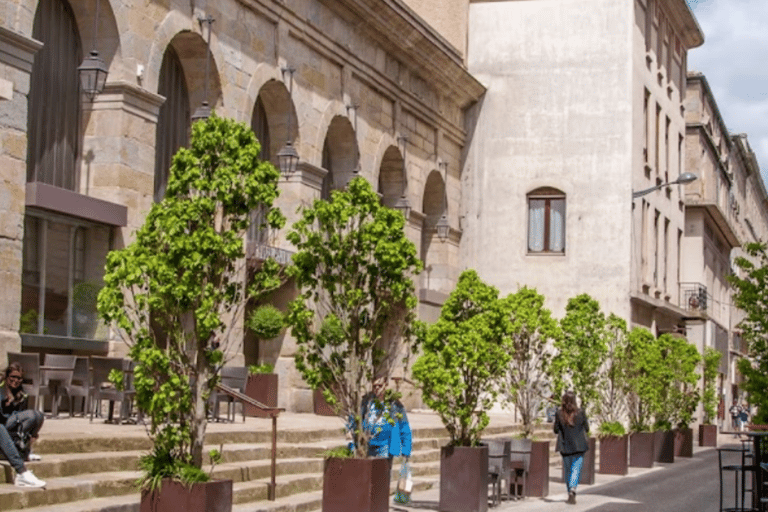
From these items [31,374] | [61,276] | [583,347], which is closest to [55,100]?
[61,276]

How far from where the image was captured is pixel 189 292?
1155 cm

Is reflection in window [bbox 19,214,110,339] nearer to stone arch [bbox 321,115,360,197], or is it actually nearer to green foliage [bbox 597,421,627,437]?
stone arch [bbox 321,115,360,197]

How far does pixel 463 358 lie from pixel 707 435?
88.7 ft

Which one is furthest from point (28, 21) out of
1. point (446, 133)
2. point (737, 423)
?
point (737, 423)

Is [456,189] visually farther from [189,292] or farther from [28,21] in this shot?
[189,292]

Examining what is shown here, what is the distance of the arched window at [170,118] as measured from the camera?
21.9 meters

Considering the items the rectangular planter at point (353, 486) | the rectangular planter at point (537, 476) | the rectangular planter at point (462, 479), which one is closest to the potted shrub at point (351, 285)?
the rectangular planter at point (353, 486)

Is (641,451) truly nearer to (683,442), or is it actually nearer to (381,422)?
(683,442)

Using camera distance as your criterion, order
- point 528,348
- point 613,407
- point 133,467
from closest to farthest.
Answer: point 133,467, point 528,348, point 613,407

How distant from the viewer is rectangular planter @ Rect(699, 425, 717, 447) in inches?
1619

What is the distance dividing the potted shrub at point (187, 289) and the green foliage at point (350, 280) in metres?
2.51

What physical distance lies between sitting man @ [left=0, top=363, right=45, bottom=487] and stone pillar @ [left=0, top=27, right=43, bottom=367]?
3.34 m

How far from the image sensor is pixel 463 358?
16391mm

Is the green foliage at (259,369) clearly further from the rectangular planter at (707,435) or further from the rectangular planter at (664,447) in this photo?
the rectangular planter at (707,435)
